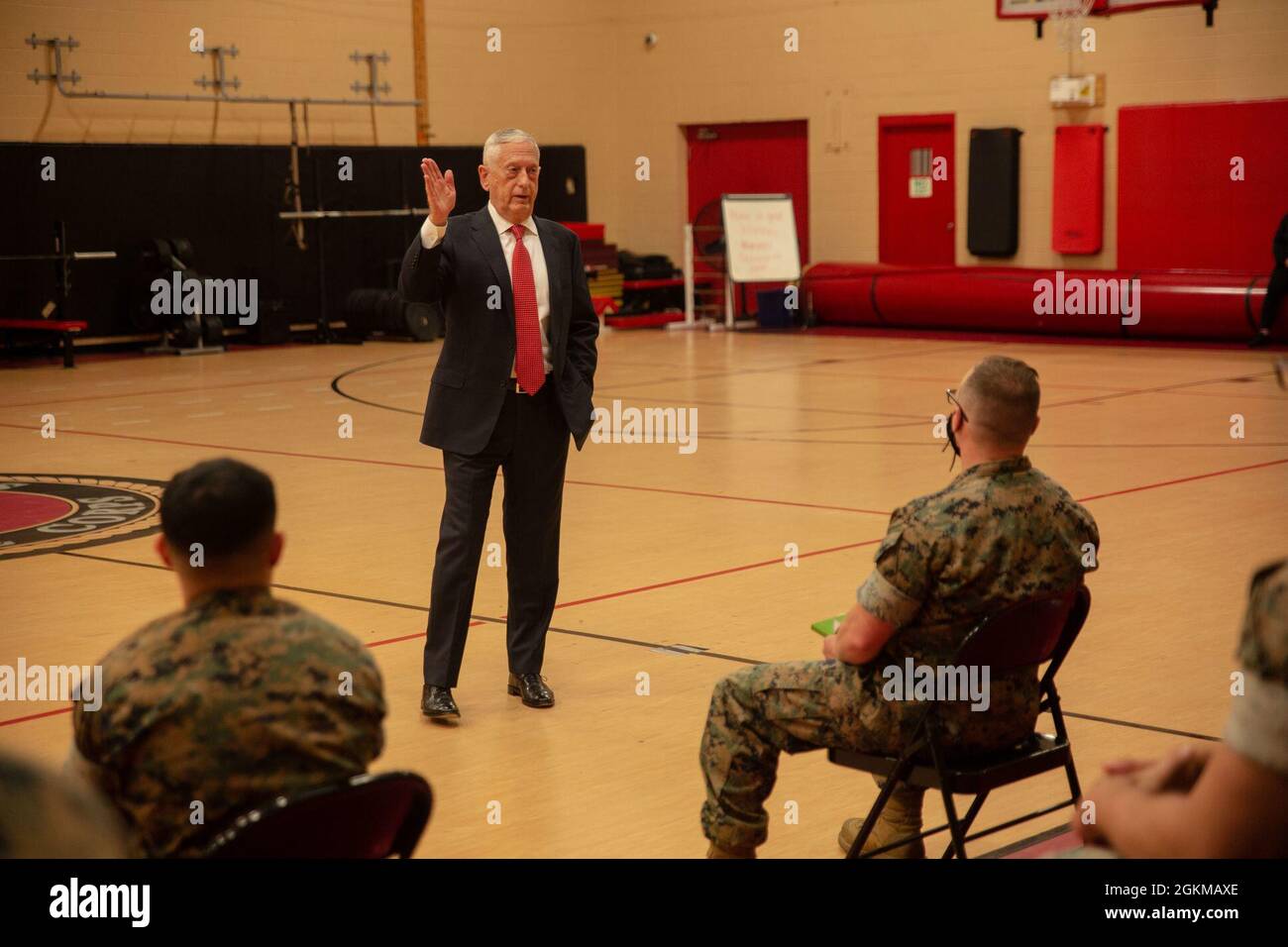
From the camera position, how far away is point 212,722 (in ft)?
8.37

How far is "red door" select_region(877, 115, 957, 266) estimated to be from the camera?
21000 mm

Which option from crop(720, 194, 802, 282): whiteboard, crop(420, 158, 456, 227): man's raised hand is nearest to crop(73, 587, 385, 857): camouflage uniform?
crop(420, 158, 456, 227): man's raised hand

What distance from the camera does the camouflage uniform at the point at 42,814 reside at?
4.68 ft

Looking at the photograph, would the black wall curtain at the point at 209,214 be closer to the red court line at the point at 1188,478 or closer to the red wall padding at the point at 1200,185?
the red wall padding at the point at 1200,185

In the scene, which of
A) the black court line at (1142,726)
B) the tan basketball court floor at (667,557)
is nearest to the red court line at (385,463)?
the tan basketball court floor at (667,557)

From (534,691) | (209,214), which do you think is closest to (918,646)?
(534,691)

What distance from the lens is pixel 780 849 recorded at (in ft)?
13.4

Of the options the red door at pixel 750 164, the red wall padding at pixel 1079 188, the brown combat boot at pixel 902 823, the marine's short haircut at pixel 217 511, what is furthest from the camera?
the red door at pixel 750 164

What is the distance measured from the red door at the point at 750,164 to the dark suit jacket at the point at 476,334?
1701cm

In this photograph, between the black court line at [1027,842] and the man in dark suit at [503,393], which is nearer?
the black court line at [1027,842]

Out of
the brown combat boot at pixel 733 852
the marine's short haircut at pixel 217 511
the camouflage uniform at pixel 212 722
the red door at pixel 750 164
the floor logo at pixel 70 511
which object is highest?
the red door at pixel 750 164

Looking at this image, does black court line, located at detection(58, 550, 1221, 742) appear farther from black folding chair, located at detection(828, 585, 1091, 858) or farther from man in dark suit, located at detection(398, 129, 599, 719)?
black folding chair, located at detection(828, 585, 1091, 858)

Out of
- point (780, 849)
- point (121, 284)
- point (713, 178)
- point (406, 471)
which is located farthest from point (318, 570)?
point (713, 178)
